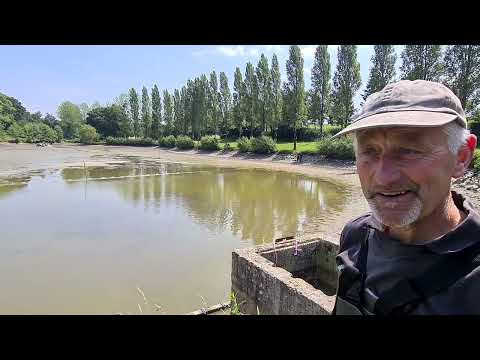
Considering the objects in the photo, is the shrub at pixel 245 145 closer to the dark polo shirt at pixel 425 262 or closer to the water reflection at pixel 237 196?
the water reflection at pixel 237 196

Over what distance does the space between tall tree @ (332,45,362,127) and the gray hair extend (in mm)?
37592

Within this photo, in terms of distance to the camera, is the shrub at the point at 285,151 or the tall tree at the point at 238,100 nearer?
the shrub at the point at 285,151

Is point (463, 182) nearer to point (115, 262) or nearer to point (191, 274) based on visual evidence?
point (191, 274)

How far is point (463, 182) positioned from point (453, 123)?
785 inches

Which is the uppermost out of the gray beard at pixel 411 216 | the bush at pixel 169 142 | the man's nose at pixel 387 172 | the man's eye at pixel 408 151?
the bush at pixel 169 142

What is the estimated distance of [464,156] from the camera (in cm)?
126

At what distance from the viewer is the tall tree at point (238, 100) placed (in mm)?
49312

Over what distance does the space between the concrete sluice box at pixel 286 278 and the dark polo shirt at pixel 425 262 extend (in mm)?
2659

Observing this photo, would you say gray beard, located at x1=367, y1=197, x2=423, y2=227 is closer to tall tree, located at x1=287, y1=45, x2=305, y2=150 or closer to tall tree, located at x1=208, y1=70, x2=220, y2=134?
tall tree, located at x1=287, y1=45, x2=305, y2=150

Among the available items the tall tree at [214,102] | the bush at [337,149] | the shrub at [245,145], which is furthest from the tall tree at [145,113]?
the bush at [337,149]

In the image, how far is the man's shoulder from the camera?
4.85 ft
